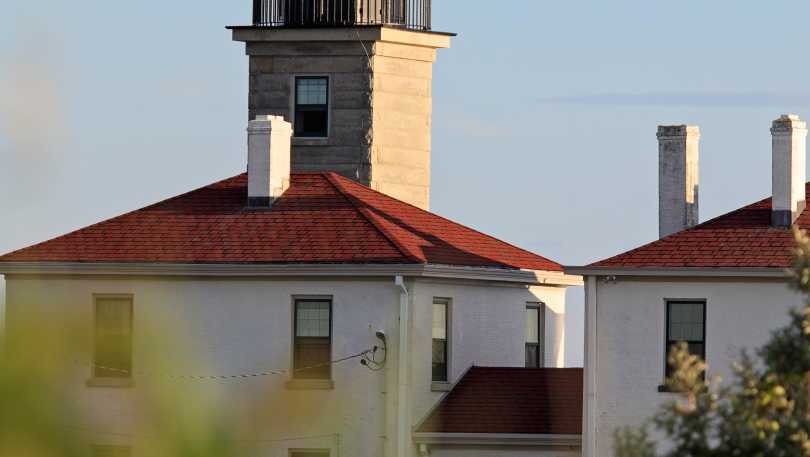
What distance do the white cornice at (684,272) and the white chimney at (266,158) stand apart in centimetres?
681

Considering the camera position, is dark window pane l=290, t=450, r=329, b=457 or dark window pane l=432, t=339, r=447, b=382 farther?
dark window pane l=432, t=339, r=447, b=382

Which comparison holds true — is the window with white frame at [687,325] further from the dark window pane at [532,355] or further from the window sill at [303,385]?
the dark window pane at [532,355]

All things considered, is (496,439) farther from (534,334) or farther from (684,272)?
(534,334)

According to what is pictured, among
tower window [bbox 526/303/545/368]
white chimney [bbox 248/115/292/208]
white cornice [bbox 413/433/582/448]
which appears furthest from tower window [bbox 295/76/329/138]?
white cornice [bbox 413/433/582/448]

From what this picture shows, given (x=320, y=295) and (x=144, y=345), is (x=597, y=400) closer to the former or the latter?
(x=320, y=295)

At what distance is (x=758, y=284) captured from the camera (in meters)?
31.8

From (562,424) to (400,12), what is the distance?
634 inches

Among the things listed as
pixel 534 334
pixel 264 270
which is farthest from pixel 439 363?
pixel 534 334

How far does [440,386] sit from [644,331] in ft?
13.9

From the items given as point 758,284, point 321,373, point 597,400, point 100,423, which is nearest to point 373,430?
point 321,373

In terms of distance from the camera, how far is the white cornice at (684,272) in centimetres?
3164

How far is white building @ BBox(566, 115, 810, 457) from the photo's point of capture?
3175 cm

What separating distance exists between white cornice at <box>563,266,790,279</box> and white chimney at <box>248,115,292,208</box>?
6.81 metres

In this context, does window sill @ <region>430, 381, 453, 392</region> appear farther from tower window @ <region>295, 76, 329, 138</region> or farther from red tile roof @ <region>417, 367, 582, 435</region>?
tower window @ <region>295, 76, 329, 138</region>
